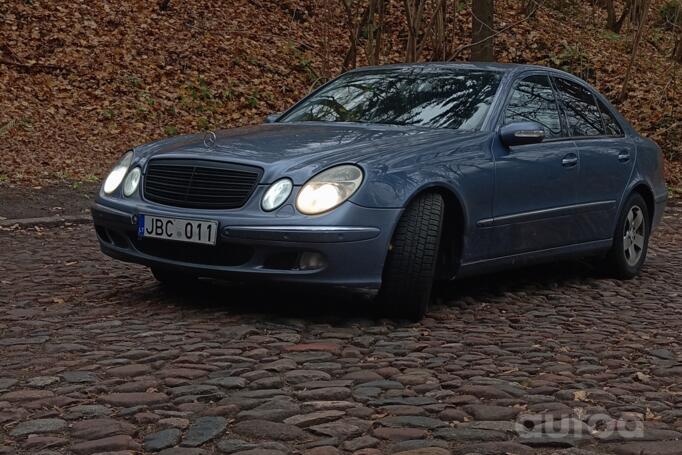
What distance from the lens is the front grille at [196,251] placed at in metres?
5.55

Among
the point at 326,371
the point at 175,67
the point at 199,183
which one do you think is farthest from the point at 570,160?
the point at 175,67

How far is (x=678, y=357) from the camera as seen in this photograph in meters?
5.13

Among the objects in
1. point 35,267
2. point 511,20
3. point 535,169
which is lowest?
point 35,267

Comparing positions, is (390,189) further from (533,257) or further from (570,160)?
(570,160)

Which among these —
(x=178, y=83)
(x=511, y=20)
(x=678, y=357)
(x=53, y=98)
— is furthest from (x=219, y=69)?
(x=678, y=357)

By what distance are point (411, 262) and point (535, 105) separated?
2055 millimetres

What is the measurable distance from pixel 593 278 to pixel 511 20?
1759 cm

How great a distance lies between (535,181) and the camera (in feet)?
22.0

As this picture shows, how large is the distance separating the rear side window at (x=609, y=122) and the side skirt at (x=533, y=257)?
865 millimetres

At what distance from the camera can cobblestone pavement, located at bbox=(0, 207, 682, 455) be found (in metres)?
3.64

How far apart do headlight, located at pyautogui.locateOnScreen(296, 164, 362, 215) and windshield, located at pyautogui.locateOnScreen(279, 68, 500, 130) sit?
112 cm

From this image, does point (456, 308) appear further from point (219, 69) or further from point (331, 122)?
point (219, 69)

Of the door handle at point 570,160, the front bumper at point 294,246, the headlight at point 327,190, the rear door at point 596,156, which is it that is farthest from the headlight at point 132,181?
the rear door at point 596,156

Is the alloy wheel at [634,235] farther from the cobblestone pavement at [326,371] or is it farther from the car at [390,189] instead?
the cobblestone pavement at [326,371]
